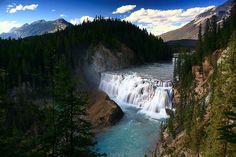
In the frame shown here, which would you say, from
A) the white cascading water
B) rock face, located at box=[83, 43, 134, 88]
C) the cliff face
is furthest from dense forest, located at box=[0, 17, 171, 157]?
the white cascading water

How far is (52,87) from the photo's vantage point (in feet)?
61.5

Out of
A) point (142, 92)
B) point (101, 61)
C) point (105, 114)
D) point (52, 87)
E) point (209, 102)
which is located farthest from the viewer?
point (101, 61)

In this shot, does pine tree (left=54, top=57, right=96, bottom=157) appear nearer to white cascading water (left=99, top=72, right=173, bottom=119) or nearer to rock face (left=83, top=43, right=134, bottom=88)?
white cascading water (left=99, top=72, right=173, bottom=119)

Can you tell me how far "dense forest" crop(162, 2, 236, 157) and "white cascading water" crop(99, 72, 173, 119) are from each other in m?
3.56

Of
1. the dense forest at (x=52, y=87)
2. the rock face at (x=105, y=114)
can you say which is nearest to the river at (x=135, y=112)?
the rock face at (x=105, y=114)

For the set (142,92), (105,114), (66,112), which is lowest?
(105,114)

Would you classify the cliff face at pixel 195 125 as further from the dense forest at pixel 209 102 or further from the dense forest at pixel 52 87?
the dense forest at pixel 52 87

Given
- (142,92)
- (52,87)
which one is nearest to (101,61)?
(142,92)

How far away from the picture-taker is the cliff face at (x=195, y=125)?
121 feet

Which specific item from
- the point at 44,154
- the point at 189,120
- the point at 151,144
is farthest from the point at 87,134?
the point at 151,144

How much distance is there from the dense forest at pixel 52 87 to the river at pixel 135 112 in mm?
7209

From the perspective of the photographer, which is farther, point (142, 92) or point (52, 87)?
point (142, 92)

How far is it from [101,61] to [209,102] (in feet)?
209

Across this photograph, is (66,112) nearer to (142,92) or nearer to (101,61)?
(142,92)
